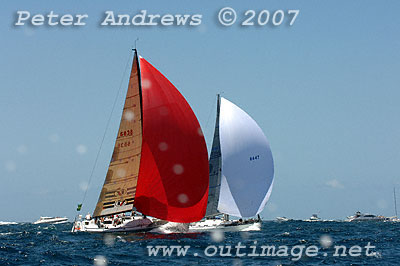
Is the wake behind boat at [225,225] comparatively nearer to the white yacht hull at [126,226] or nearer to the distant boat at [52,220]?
the white yacht hull at [126,226]

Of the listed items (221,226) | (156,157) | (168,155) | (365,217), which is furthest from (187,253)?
(365,217)

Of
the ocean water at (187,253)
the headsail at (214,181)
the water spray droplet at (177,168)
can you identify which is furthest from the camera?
the headsail at (214,181)

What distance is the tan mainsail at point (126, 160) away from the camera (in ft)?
148

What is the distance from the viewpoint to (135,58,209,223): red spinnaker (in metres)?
43.9

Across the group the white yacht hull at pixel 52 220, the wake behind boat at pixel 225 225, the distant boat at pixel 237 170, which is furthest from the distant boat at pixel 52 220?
the distant boat at pixel 237 170

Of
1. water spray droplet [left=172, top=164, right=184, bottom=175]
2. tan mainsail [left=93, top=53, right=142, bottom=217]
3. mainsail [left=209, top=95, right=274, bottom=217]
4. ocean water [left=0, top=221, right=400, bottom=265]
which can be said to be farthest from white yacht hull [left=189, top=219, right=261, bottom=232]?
ocean water [left=0, top=221, right=400, bottom=265]

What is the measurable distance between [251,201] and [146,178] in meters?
13.6

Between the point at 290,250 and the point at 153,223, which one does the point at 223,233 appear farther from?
the point at 290,250

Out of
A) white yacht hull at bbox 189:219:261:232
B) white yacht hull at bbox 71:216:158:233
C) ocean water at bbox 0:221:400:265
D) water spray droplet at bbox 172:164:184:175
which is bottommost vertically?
ocean water at bbox 0:221:400:265

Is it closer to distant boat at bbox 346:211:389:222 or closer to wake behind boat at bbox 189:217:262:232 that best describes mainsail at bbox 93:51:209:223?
wake behind boat at bbox 189:217:262:232

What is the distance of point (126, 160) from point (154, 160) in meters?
2.56

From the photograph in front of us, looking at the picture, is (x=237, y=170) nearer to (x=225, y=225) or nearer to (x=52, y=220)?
(x=225, y=225)

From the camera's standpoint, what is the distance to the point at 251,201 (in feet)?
178

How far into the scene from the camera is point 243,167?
5366 cm
